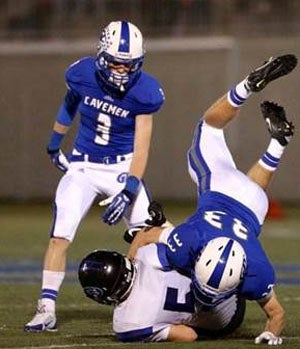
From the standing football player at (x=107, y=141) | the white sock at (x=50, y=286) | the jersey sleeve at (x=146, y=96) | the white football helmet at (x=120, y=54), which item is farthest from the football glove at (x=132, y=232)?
the white football helmet at (x=120, y=54)

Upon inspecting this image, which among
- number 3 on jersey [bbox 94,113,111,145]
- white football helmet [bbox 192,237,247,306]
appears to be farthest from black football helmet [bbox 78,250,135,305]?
number 3 on jersey [bbox 94,113,111,145]

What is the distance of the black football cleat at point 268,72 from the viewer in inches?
277

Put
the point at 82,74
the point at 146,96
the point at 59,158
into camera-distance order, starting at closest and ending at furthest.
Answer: the point at 146,96
the point at 82,74
the point at 59,158

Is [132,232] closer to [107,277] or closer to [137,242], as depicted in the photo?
[137,242]

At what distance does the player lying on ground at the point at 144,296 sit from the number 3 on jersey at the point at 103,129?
1227 mm

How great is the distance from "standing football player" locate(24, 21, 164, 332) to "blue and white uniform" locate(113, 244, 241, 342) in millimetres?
693

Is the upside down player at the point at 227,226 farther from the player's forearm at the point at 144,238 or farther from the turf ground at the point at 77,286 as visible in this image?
the turf ground at the point at 77,286

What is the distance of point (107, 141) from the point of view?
7730 millimetres

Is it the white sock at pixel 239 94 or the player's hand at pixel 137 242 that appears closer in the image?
the player's hand at pixel 137 242

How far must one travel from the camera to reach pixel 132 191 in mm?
7344

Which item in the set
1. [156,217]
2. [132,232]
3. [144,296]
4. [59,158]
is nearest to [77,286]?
[59,158]

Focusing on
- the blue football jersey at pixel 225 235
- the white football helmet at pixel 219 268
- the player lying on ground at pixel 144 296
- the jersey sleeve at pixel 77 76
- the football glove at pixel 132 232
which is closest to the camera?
the white football helmet at pixel 219 268

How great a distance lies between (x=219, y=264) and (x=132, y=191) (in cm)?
129

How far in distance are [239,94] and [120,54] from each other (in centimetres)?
72
